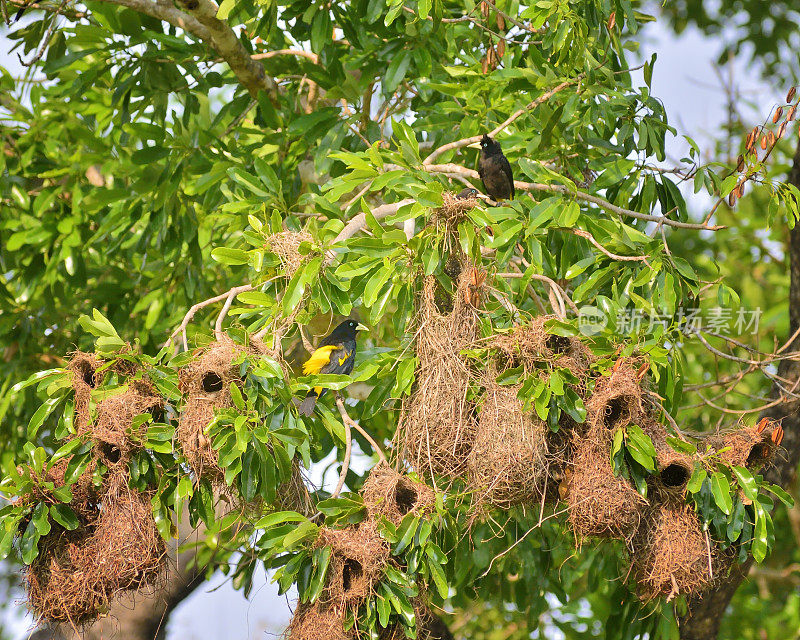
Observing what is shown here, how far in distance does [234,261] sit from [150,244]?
6.58 ft

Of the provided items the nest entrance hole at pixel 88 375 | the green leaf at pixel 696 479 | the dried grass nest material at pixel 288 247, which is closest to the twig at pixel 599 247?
the green leaf at pixel 696 479

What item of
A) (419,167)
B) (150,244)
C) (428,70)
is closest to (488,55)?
(428,70)

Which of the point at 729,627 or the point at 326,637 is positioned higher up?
the point at 326,637

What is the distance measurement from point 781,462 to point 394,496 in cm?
267

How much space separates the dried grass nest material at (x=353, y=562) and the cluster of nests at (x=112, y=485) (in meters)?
0.45

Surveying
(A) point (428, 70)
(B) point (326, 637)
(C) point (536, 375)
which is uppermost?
(A) point (428, 70)

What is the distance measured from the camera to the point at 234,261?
3557 mm

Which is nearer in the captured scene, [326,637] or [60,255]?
[326,637]

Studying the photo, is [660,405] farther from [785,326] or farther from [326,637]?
[785,326]

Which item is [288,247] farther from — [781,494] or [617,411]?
[781,494]

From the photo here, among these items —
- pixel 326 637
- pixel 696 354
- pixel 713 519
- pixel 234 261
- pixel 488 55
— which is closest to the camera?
pixel 326 637

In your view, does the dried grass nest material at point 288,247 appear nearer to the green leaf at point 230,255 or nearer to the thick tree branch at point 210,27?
the green leaf at point 230,255

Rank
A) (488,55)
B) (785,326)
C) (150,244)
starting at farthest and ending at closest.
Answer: (785,326) → (150,244) → (488,55)

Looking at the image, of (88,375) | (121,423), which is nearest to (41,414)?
(88,375)
